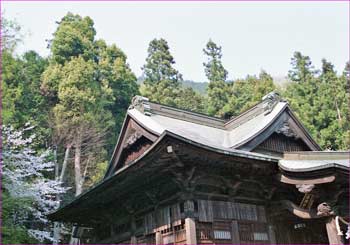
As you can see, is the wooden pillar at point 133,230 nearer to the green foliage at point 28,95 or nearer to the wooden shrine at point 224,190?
the wooden shrine at point 224,190

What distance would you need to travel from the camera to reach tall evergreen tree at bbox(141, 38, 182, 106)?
37.6 m

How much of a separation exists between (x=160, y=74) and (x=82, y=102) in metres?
15.6

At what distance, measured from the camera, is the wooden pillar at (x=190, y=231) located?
340 inches

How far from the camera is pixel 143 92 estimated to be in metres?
38.7

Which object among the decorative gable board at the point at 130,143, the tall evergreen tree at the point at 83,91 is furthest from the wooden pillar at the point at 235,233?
the tall evergreen tree at the point at 83,91

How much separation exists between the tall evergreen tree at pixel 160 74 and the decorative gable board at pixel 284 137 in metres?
24.5

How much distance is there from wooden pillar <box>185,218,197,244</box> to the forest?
10.4 m

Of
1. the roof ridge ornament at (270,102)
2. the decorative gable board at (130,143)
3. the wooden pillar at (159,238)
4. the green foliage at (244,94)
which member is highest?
the green foliage at (244,94)

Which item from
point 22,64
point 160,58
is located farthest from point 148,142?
point 160,58

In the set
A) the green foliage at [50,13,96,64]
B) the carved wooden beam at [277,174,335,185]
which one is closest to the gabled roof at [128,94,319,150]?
the carved wooden beam at [277,174,335,185]

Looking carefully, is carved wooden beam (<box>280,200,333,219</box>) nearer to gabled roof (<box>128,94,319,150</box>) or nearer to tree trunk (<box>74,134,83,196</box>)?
gabled roof (<box>128,94,319,150</box>)

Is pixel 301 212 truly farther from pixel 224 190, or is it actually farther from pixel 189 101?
pixel 189 101

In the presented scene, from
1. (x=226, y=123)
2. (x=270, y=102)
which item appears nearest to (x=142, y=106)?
(x=226, y=123)

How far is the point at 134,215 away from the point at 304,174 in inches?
209
